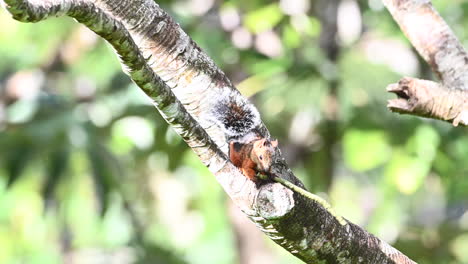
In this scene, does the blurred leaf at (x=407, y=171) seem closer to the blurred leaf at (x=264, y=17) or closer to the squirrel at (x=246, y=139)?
the blurred leaf at (x=264, y=17)

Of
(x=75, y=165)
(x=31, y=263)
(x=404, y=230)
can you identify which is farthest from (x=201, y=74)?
(x=31, y=263)

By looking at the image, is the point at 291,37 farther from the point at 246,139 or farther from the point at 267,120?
the point at 246,139

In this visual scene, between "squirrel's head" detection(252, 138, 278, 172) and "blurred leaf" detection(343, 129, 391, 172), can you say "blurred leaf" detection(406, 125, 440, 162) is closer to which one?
"blurred leaf" detection(343, 129, 391, 172)

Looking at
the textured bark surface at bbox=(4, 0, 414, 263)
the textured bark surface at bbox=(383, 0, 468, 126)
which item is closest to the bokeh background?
the textured bark surface at bbox=(383, 0, 468, 126)

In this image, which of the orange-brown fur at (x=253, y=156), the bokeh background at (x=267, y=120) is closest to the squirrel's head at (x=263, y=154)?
the orange-brown fur at (x=253, y=156)

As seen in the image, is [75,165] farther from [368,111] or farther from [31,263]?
[31,263]

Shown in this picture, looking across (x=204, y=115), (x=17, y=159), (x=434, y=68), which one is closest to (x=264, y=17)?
(x=17, y=159)
